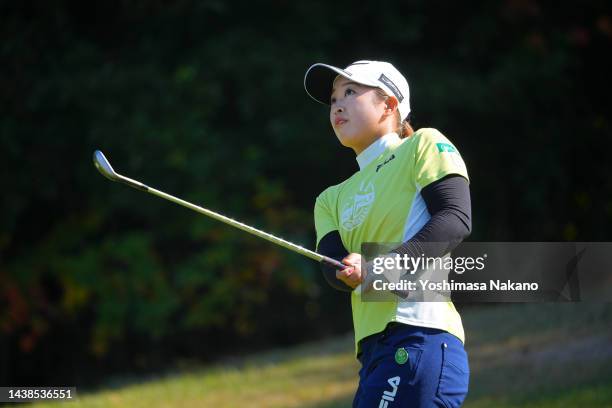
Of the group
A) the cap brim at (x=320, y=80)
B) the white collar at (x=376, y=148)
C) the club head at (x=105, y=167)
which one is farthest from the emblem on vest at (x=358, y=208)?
the club head at (x=105, y=167)

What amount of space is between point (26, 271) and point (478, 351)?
5.88 m

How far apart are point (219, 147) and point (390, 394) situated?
28.0ft

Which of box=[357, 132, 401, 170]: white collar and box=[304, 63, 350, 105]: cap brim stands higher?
box=[304, 63, 350, 105]: cap brim

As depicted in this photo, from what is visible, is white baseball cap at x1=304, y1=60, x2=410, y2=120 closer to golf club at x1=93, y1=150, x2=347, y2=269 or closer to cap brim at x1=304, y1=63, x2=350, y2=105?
cap brim at x1=304, y1=63, x2=350, y2=105

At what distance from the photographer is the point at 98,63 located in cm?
1126

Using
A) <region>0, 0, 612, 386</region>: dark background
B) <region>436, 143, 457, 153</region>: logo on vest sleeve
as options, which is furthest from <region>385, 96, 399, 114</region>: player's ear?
<region>0, 0, 612, 386</region>: dark background

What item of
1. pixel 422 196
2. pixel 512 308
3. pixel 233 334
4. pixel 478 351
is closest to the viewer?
pixel 422 196

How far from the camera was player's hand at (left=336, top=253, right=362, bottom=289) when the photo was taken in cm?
300

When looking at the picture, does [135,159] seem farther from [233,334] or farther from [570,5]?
[570,5]

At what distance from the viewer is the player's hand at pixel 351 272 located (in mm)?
2998

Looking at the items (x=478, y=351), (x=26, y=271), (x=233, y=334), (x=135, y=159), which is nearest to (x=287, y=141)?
(x=135, y=159)

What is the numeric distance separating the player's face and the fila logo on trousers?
0.87 metres

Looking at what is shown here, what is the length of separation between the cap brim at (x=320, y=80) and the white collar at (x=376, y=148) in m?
0.31

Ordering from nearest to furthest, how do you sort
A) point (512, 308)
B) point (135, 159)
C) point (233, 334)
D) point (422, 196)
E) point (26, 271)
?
point (422, 196)
point (512, 308)
point (135, 159)
point (26, 271)
point (233, 334)
